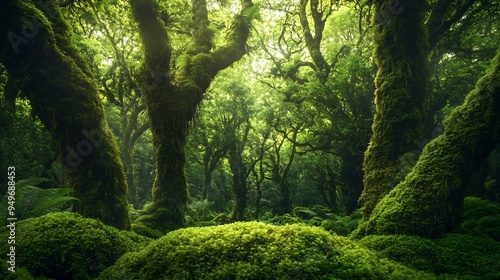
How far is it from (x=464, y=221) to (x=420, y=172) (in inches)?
60.6

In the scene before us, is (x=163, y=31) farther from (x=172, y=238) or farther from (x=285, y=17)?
(x=285, y=17)

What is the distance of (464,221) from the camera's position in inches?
254

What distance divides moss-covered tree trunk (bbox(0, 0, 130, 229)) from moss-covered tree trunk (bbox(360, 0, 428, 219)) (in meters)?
5.85

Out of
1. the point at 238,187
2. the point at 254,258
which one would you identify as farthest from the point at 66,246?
the point at 238,187

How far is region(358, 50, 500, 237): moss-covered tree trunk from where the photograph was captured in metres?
5.61

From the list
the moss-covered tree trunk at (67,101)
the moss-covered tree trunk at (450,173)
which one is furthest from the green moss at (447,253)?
the moss-covered tree trunk at (67,101)

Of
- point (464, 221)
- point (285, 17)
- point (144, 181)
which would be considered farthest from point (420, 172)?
point (144, 181)

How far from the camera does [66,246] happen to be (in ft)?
13.5

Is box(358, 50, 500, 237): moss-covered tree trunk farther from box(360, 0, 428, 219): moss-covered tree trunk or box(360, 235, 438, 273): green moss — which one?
box(360, 0, 428, 219): moss-covered tree trunk

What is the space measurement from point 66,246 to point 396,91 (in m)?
7.79

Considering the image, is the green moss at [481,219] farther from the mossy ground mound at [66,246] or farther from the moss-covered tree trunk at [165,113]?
the moss-covered tree trunk at [165,113]

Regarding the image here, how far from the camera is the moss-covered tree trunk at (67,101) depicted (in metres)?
5.62

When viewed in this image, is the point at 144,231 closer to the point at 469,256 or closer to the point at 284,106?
the point at 469,256

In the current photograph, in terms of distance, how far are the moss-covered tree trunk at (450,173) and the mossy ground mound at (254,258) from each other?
1.97 m
